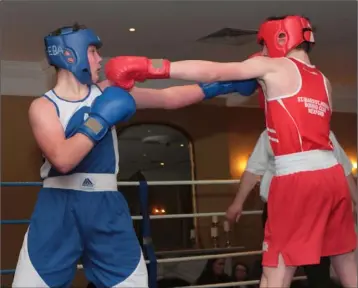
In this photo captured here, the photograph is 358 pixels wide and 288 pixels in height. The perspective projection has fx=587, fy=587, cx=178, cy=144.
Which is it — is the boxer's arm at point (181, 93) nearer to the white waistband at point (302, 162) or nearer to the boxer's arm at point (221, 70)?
the boxer's arm at point (221, 70)

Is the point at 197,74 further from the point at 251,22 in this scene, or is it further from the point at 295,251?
the point at 251,22

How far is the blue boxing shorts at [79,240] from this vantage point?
162cm

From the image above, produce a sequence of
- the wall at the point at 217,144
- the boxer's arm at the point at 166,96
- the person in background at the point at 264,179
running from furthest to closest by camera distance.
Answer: the wall at the point at 217,144 < the person in background at the point at 264,179 < the boxer's arm at the point at 166,96

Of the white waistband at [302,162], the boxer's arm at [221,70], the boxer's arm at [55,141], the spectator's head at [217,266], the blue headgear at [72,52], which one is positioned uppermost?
the blue headgear at [72,52]

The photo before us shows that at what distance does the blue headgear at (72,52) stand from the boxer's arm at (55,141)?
140 mm

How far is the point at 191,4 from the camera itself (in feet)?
12.0

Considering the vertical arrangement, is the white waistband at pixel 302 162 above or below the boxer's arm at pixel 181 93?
below

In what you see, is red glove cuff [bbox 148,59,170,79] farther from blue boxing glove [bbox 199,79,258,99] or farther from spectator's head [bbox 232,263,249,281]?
spectator's head [bbox 232,263,249,281]

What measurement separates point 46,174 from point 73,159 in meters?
0.18

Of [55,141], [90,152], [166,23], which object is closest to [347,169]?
[90,152]

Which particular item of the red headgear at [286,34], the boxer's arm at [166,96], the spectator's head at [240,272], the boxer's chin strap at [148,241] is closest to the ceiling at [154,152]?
the spectator's head at [240,272]

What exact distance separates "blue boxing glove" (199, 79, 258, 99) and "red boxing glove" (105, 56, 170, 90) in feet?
0.92

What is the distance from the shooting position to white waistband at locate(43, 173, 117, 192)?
1678 millimetres

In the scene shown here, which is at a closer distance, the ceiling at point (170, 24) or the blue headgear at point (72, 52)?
the blue headgear at point (72, 52)
